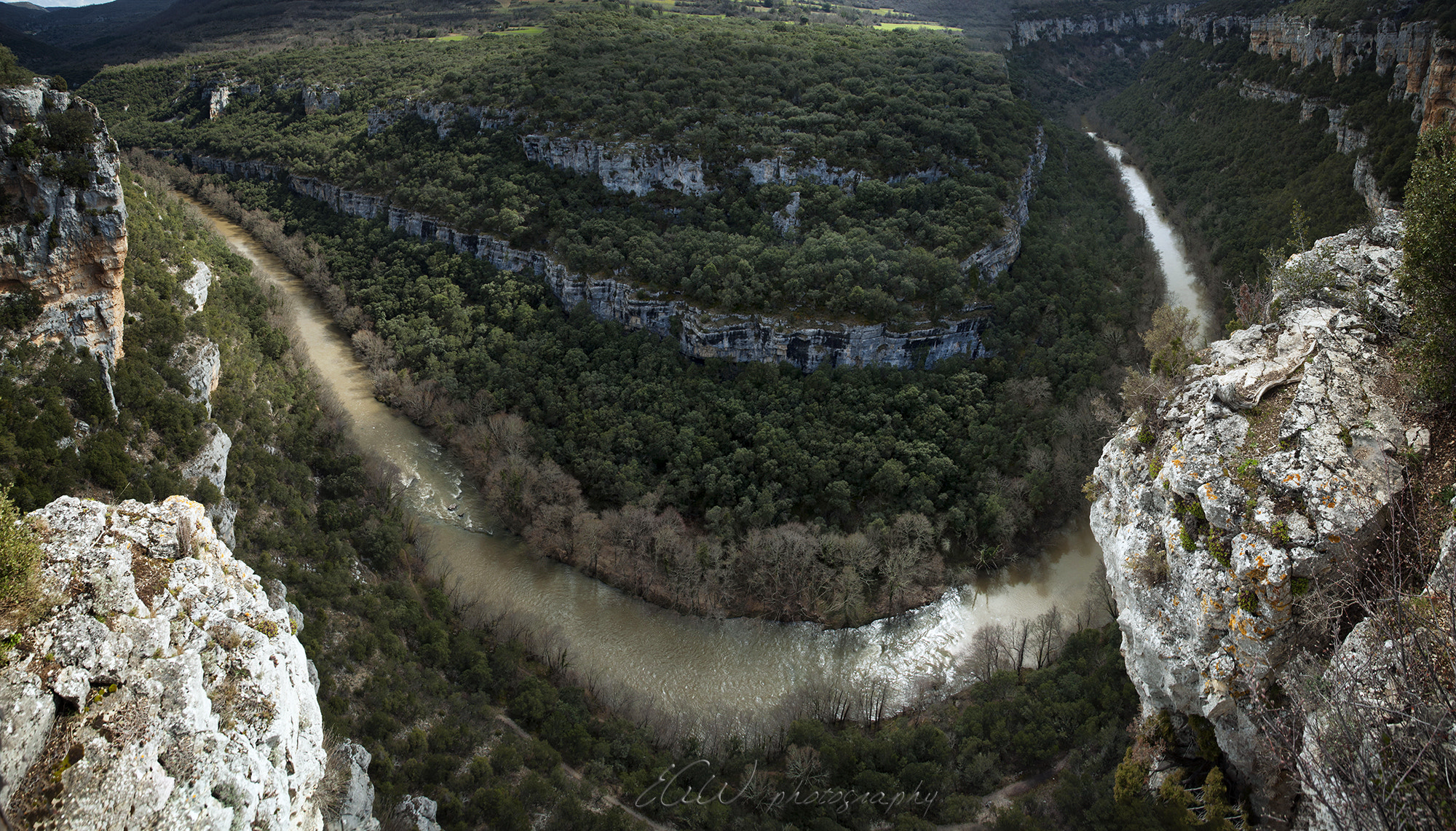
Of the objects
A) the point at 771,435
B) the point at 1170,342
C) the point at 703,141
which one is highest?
the point at 703,141

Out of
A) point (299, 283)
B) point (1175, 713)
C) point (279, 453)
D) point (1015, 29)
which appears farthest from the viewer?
point (1015, 29)

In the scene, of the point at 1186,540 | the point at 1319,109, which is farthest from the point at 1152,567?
the point at 1319,109

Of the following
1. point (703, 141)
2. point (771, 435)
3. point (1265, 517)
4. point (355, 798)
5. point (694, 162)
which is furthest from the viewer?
point (703, 141)

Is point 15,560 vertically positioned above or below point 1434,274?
below

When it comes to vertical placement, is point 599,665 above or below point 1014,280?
below

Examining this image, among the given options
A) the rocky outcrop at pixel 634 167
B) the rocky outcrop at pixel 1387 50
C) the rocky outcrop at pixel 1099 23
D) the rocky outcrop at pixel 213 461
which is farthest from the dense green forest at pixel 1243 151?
the rocky outcrop at pixel 213 461

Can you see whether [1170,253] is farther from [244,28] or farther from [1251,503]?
[244,28]

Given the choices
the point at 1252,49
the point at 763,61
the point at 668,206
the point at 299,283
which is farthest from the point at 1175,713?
the point at 1252,49

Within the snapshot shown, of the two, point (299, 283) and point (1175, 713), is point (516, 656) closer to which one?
point (1175, 713)

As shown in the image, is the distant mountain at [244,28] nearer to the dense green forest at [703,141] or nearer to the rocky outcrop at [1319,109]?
the dense green forest at [703,141]
